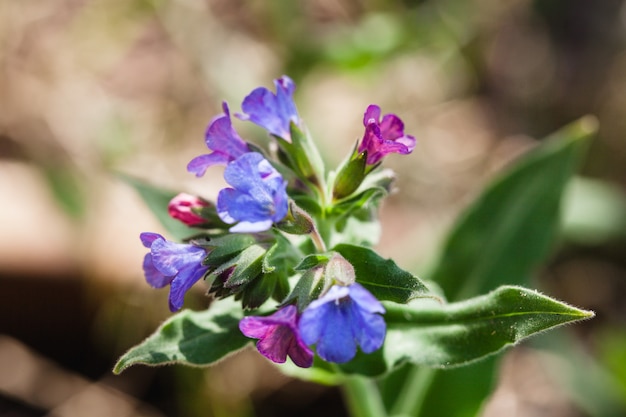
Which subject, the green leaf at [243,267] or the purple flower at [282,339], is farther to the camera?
the green leaf at [243,267]

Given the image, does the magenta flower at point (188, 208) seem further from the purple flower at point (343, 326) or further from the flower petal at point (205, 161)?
the purple flower at point (343, 326)

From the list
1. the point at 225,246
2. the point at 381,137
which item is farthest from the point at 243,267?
the point at 381,137

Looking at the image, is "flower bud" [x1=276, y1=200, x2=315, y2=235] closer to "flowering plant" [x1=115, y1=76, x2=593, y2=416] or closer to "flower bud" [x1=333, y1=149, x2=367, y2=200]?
"flowering plant" [x1=115, y1=76, x2=593, y2=416]

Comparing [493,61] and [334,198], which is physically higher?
[334,198]

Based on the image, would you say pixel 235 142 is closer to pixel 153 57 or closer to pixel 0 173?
pixel 0 173

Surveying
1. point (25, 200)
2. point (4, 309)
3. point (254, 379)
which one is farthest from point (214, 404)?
point (25, 200)

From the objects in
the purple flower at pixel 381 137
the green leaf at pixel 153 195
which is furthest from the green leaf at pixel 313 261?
the green leaf at pixel 153 195

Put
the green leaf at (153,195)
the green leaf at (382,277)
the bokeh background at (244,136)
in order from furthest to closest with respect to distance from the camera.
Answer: the bokeh background at (244,136) < the green leaf at (153,195) < the green leaf at (382,277)
